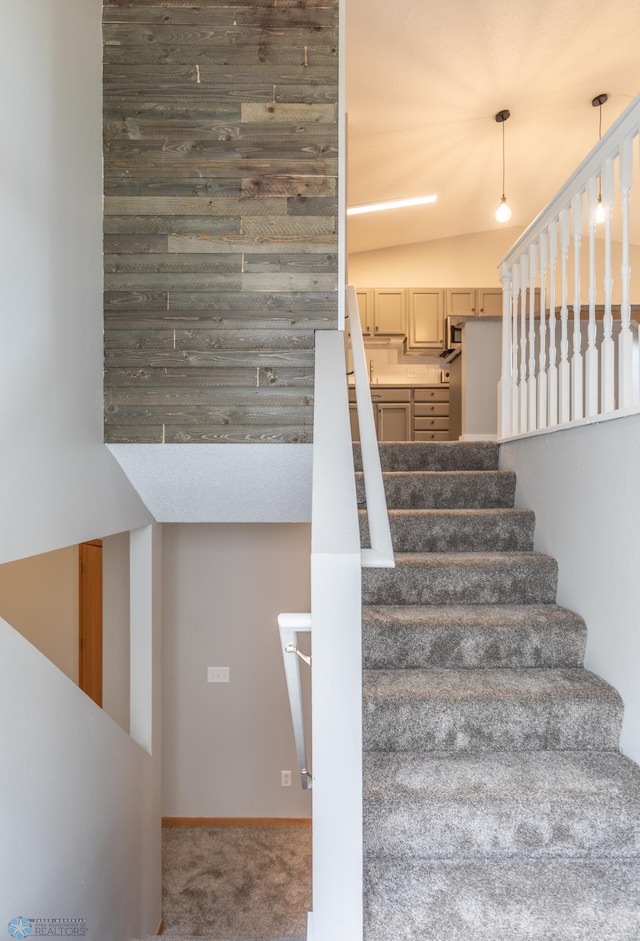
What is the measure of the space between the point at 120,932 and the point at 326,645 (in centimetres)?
214

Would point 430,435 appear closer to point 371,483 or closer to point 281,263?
point 281,263

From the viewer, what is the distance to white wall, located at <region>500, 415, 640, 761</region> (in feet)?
6.08

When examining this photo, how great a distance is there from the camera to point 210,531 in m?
4.21

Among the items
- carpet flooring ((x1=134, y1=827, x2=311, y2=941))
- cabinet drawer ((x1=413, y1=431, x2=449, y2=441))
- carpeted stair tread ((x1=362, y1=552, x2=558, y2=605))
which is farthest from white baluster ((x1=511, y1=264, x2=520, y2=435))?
cabinet drawer ((x1=413, y1=431, x2=449, y2=441))

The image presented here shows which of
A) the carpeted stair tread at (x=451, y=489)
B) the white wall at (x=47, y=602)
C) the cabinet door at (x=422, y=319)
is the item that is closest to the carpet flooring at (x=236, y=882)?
the white wall at (x=47, y=602)

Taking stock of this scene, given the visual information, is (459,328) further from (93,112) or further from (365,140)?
(93,112)

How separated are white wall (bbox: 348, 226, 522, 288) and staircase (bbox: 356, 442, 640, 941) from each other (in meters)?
4.94

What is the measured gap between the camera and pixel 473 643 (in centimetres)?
216

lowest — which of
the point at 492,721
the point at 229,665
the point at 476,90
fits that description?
the point at 229,665

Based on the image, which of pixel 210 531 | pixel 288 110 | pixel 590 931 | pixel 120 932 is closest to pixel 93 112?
pixel 288 110

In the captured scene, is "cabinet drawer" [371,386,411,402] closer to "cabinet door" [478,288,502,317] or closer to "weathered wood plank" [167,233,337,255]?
"cabinet door" [478,288,502,317]

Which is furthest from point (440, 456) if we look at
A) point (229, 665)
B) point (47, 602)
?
point (47, 602)

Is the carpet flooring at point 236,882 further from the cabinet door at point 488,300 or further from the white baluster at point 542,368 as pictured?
the cabinet door at point 488,300

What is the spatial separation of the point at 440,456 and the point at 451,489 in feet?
1.02
